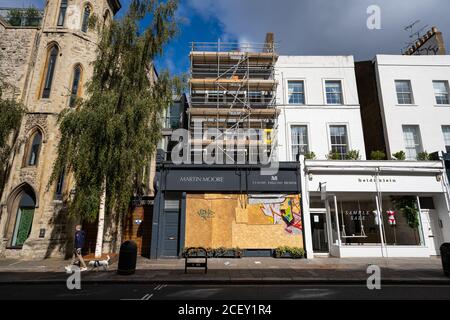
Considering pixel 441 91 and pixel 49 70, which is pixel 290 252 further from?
pixel 49 70

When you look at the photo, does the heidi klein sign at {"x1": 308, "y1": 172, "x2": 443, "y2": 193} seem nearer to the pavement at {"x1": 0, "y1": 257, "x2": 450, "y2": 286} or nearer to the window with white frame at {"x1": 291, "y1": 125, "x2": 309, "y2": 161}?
the window with white frame at {"x1": 291, "y1": 125, "x2": 309, "y2": 161}

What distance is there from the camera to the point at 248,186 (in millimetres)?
15039

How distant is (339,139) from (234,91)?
7892 mm

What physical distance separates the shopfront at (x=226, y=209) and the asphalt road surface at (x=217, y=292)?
5703mm

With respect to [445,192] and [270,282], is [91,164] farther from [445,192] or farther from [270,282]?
[445,192]

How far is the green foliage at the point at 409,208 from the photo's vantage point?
50.0 feet

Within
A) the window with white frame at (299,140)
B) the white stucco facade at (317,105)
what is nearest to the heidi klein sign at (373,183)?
the white stucco facade at (317,105)

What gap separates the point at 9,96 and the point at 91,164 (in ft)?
32.7

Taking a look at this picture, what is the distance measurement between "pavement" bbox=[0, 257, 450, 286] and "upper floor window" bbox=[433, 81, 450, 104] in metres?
10.8

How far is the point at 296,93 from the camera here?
1842 centimetres

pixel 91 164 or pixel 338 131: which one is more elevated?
pixel 338 131

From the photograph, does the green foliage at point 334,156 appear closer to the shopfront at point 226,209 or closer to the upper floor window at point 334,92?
the shopfront at point 226,209

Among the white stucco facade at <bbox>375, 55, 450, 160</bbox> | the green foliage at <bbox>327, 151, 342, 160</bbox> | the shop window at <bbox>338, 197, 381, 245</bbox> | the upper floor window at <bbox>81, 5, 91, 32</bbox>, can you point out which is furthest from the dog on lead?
the white stucco facade at <bbox>375, 55, 450, 160</bbox>
